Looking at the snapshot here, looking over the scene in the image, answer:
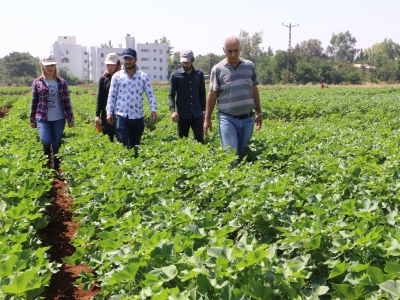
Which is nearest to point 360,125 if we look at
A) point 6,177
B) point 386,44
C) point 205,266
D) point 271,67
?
point 6,177

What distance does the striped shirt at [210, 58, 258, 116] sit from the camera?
609 cm

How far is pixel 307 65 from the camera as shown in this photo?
68.6 m

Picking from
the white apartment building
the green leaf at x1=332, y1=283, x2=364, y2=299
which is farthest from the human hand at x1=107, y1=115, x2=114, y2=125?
the white apartment building

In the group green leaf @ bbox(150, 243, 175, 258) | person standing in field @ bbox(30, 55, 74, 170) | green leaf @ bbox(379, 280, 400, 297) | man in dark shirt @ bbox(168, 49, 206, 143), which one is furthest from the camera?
man in dark shirt @ bbox(168, 49, 206, 143)

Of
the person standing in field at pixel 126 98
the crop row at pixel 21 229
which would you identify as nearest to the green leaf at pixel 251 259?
the crop row at pixel 21 229

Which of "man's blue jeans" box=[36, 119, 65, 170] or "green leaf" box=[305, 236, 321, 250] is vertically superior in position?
"man's blue jeans" box=[36, 119, 65, 170]

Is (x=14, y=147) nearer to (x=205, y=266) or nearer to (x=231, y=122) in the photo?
(x=231, y=122)

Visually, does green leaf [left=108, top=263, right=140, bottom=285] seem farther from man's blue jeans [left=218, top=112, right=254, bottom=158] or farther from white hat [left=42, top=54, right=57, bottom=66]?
white hat [left=42, top=54, right=57, bottom=66]

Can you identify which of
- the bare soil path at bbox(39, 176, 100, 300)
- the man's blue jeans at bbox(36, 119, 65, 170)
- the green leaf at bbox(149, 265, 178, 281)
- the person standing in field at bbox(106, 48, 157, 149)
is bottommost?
the bare soil path at bbox(39, 176, 100, 300)

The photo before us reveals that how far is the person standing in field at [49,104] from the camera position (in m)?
7.04

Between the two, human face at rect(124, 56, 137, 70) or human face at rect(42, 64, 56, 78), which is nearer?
human face at rect(124, 56, 137, 70)

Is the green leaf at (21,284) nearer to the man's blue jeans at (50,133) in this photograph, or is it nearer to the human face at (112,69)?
the man's blue jeans at (50,133)

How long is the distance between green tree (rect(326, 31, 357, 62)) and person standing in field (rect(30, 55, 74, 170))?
449ft

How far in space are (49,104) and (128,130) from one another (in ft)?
4.41
